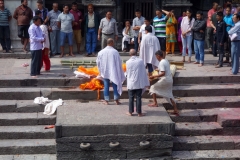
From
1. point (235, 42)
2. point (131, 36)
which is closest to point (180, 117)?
point (235, 42)

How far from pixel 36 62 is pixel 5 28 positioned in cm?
335

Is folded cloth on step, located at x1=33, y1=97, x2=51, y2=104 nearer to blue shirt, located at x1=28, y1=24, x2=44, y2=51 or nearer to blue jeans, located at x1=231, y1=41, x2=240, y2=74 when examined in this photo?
blue shirt, located at x1=28, y1=24, x2=44, y2=51

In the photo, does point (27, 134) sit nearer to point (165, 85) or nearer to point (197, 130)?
point (165, 85)

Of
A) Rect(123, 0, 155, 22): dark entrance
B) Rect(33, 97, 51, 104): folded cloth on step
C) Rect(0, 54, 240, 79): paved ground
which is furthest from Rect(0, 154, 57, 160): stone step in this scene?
Rect(123, 0, 155, 22): dark entrance

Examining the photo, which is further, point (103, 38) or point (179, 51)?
point (179, 51)

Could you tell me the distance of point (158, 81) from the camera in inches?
384

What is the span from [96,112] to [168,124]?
152cm

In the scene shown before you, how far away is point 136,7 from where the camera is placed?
50.1 feet

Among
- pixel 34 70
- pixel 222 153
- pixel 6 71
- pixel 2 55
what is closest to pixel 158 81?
pixel 222 153

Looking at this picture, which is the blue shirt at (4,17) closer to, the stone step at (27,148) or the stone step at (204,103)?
the stone step at (27,148)

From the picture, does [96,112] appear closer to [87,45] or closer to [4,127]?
[4,127]

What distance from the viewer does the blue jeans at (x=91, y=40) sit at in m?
14.4

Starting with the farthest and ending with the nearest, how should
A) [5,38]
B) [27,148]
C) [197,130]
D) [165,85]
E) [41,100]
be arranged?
[5,38]
[41,100]
[165,85]
[197,130]
[27,148]

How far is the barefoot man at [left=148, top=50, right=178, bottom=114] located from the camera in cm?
953
